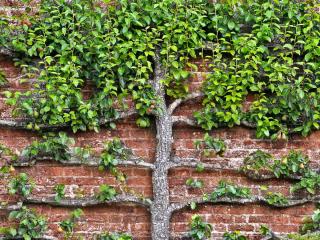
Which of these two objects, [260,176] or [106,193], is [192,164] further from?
[106,193]

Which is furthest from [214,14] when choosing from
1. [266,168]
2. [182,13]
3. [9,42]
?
[9,42]

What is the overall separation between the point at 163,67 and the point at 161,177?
85cm

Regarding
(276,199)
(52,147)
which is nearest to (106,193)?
(52,147)

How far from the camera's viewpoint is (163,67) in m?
3.56

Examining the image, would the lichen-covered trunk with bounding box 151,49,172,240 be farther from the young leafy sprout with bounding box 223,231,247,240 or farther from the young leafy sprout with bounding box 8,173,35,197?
the young leafy sprout with bounding box 8,173,35,197

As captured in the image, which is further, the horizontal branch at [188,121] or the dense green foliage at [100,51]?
the horizontal branch at [188,121]

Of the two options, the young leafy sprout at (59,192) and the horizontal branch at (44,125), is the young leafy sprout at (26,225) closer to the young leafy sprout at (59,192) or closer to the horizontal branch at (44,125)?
the young leafy sprout at (59,192)

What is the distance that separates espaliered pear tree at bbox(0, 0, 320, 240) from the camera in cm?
346

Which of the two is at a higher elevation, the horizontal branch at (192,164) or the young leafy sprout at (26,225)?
the horizontal branch at (192,164)

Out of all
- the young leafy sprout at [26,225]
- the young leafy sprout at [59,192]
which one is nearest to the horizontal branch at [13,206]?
the young leafy sprout at [26,225]

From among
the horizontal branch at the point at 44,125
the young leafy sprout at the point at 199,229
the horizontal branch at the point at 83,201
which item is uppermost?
the horizontal branch at the point at 44,125

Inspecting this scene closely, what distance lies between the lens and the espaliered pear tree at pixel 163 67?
11.4 ft

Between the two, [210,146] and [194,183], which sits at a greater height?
[210,146]

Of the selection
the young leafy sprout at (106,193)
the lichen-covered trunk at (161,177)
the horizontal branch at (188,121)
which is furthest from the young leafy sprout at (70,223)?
the horizontal branch at (188,121)
